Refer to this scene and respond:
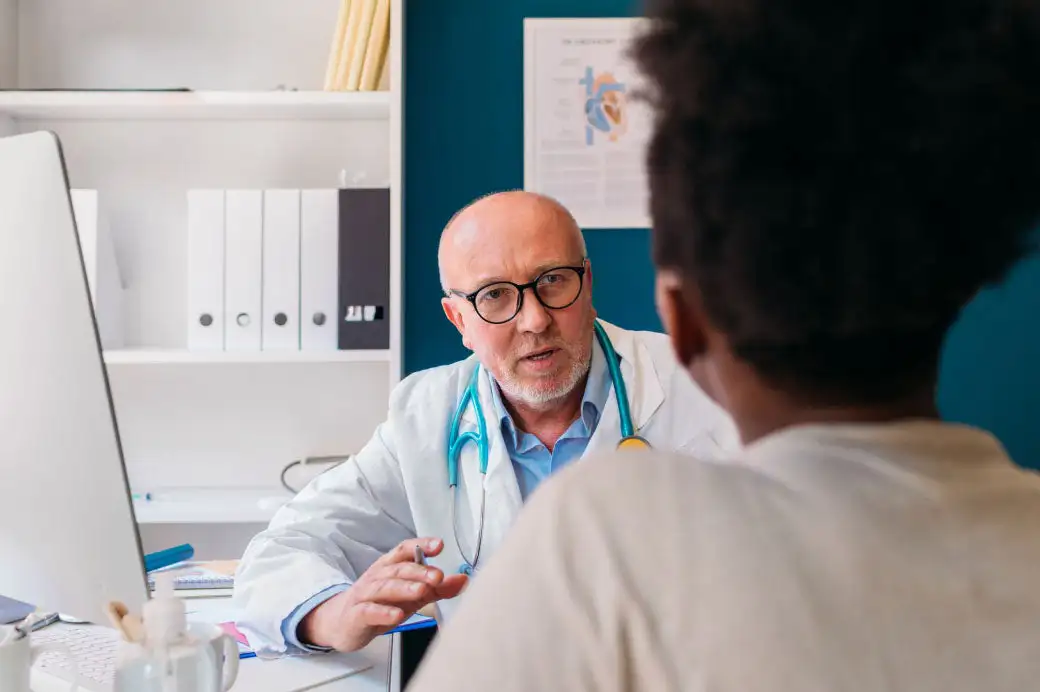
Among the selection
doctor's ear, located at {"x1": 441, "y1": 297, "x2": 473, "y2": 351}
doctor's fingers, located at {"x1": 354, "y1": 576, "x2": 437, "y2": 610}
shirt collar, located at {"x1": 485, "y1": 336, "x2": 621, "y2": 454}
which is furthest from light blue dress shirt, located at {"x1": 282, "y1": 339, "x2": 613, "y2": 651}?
doctor's fingers, located at {"x1": 354, "y1": 576, "x2": 437, "y2": 610}

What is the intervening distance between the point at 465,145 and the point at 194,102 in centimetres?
66

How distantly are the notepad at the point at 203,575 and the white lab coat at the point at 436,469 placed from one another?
0.43 ft

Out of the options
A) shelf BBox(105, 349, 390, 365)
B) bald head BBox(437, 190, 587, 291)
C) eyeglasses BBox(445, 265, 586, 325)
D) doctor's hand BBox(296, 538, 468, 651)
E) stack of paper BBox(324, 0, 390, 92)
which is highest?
stack of paper BBox(324, 0, 390, 92)

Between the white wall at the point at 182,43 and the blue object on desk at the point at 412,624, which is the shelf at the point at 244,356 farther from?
the blue object on desk at the point at 412,624

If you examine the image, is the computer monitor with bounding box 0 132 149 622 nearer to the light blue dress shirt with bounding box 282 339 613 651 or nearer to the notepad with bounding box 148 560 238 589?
the notepad with bounding box 148 560 238 589

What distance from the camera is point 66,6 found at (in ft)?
7.26

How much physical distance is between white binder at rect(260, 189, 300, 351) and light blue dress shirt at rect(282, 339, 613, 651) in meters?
0.58

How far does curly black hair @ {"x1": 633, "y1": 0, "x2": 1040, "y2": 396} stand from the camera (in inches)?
14.1

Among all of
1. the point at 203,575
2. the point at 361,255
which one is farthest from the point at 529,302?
the point at 203,575

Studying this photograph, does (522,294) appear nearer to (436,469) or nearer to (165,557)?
(436,469)

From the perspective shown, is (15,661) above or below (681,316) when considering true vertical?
below

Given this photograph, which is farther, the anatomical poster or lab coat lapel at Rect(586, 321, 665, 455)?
the anatomical poster

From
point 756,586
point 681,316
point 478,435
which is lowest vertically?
point 478,435

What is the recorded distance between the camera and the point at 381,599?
1012 millimetres
